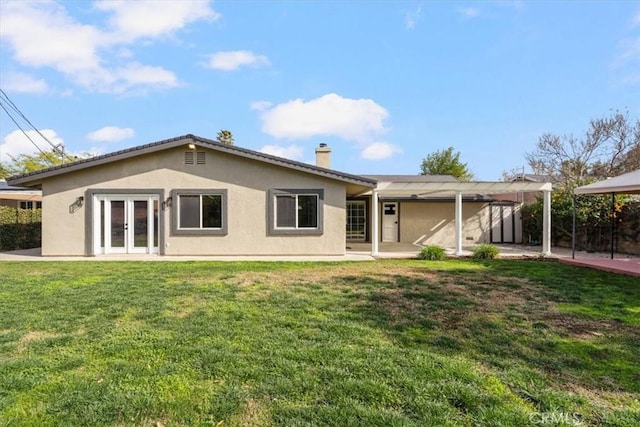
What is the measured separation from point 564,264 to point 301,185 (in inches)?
329

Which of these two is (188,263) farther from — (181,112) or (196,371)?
(181,112)

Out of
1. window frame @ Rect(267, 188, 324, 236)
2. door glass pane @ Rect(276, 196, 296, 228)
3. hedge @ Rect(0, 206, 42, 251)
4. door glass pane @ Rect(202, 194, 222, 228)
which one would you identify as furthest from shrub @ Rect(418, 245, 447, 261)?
hedge @ Rect(0, 206, 42, 251)

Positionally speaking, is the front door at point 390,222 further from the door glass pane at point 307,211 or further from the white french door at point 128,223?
the white french door at point 128,223

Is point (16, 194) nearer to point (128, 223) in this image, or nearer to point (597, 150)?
point (128, 223)

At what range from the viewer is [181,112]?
2447 centimetres

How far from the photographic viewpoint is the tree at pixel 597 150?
25.9m

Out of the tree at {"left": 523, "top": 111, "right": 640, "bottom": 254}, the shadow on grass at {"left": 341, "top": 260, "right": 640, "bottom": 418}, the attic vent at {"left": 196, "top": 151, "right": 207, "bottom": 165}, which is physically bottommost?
the shadow on grass at {"left": 341, "top": 260, "right": 640, "bottom": 418}

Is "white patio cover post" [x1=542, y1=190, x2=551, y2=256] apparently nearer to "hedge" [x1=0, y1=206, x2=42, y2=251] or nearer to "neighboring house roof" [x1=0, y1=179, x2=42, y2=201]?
"hedge" [x1=0, y1=206, x2=42, y2=251]

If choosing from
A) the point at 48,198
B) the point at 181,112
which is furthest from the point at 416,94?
the point at 48,198

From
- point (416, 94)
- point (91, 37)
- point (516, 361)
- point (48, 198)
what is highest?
point (91, 37)

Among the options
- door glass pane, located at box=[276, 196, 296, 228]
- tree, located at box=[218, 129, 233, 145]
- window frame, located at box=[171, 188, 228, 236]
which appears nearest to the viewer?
window frame, located at box=[171, 188, 228, 236]

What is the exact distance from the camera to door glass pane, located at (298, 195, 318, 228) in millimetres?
12984

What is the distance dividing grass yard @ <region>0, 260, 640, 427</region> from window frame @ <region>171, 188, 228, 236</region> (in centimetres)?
518

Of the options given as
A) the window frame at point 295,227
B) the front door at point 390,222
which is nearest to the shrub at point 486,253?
the window frame at point 295,227
